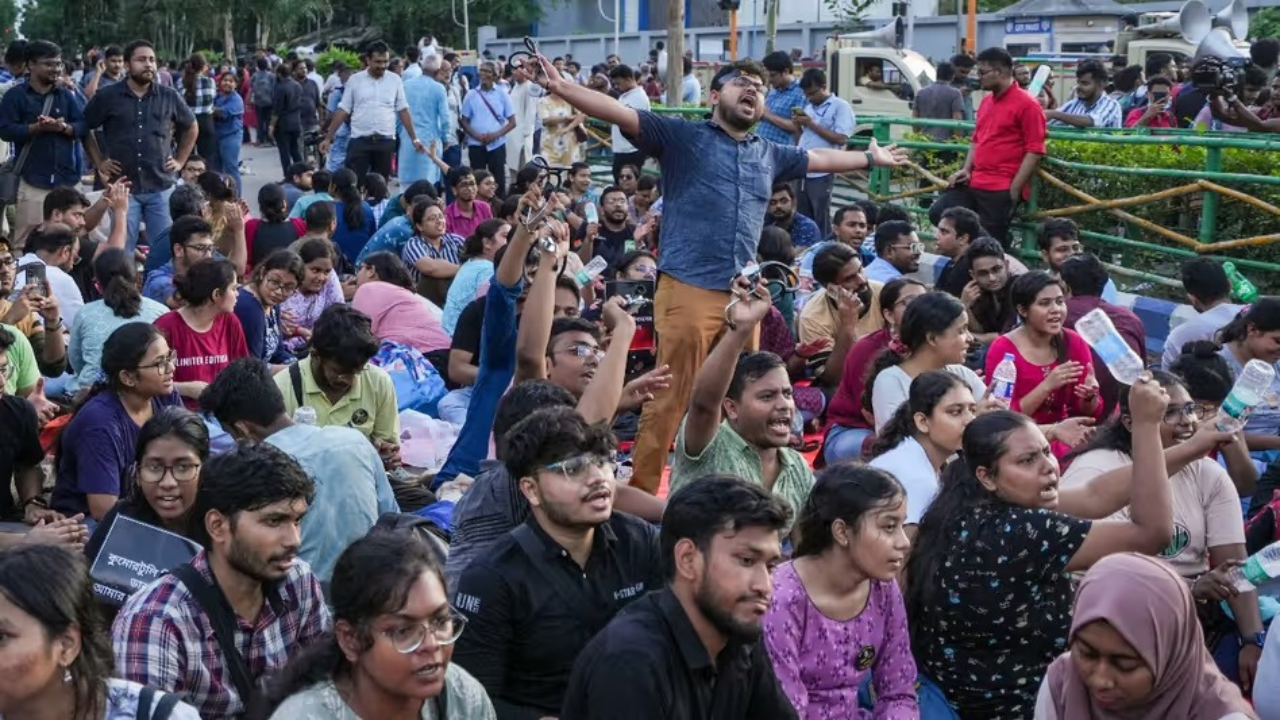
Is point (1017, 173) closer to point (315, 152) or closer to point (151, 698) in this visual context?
point (151, 698)

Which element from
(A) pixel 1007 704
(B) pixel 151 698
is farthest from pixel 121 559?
(A) pixel 1007 704

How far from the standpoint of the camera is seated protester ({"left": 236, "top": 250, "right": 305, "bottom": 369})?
8281 mm

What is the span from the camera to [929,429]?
5.59 metres

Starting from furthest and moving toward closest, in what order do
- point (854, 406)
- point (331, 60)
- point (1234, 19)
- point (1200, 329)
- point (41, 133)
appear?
point (331, 60)
point (1234, 19)
point (41, 133)
point (1200, 329)
point (854, 406)

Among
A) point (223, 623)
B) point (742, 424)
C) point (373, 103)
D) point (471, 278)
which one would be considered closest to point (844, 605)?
point (742, 424)

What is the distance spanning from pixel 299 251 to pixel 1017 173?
16.2 ft

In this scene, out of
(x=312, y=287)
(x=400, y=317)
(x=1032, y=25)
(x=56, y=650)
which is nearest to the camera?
(x=56, y=650)

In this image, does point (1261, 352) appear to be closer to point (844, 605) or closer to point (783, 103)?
point (844, 605)

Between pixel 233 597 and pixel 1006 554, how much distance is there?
1.98 metres

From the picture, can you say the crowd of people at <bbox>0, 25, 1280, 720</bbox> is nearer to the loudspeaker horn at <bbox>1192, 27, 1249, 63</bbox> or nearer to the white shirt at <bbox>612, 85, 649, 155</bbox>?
the white shirt at <bbox>612, 85, 649, 155</bbox>

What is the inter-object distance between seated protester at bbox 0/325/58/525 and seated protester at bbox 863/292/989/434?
319 centimetres

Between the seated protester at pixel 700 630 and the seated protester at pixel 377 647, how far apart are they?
334 millimetres

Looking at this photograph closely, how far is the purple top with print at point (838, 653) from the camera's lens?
420 cm

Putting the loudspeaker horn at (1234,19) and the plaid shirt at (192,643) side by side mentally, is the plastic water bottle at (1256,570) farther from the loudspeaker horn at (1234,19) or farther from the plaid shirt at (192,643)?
the loudspeaker horn at (1234,19)
